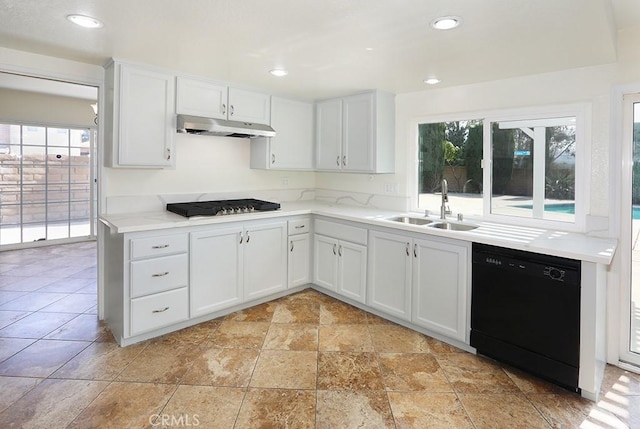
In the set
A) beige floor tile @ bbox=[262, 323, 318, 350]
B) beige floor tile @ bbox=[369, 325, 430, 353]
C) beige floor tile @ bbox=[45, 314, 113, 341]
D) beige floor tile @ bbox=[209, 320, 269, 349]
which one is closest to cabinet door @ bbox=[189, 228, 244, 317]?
beige floor tile @ bbox=[209, 320, 269, 349]

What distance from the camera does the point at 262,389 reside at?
2244mm

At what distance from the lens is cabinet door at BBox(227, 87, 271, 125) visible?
3.53 meters

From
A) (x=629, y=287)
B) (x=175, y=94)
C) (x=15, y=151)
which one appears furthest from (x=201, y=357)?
(x=15, y=151)

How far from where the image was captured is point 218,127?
3232mm

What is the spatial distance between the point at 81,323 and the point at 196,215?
133 centimetres

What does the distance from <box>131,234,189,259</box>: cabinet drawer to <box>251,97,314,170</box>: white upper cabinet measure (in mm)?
1344

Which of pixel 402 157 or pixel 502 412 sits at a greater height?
pixel 402 157

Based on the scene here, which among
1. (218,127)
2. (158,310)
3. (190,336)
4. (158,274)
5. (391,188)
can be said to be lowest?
(190,336)

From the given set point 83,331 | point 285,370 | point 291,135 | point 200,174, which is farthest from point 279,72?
point 83,331

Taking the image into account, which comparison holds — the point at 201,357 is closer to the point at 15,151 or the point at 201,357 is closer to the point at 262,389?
the point at 262,389

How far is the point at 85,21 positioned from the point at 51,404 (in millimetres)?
2130

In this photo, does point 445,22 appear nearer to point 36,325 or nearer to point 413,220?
point 413,220

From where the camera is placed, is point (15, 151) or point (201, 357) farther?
point (15, 151)

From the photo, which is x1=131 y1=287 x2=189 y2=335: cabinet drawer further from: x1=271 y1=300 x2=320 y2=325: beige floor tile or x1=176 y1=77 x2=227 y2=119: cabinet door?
x1=176 y1=77 x2=227 y2=119: cabinet door
